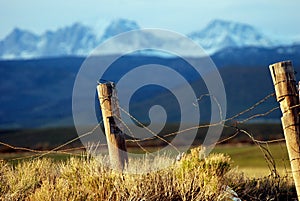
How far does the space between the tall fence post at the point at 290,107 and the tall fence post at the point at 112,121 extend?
2.21 metres

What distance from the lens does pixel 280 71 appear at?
5.93 m

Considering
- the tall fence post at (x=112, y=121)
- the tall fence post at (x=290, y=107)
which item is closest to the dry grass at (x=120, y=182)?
the tall fence post at (x=112, y=121)

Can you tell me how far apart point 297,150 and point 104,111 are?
2584 mm

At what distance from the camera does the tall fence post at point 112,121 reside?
7340mm

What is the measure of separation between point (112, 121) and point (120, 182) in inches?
42.2

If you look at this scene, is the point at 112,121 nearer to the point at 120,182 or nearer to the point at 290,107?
the point at 120,182

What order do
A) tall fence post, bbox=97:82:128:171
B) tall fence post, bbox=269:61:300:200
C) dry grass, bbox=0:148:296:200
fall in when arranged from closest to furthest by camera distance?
1. tall fence post, bbox=269:61:300:200
2. dry grass, bbox=0:148:296:200
3. tall fence post, bbox=97:82:128:171

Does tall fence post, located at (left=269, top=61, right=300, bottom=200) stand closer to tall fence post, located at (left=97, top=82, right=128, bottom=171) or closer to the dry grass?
the dry grass

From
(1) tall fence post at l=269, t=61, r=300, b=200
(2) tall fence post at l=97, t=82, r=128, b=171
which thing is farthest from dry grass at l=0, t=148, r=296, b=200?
(1) tall fence post at l=269, t=61, r=300, b=200

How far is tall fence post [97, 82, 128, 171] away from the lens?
7340 millimetres

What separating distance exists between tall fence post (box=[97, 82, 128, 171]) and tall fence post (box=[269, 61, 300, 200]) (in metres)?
2.21

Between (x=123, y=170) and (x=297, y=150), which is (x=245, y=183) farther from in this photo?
(x=297, y=150)

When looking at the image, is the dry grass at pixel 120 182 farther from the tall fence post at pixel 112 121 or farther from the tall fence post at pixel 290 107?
the tall fence post at pixel 290 107

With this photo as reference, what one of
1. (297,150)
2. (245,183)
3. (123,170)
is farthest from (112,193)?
(245,183)
